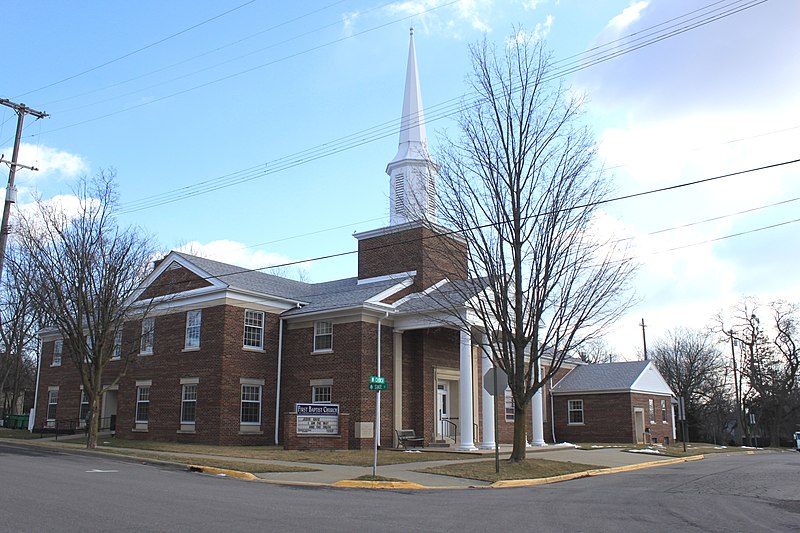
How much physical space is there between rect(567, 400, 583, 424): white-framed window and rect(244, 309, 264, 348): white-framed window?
20.6m

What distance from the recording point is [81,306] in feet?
86.6

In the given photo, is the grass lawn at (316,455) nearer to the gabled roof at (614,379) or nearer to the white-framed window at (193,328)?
the white-framed window at (193,328)

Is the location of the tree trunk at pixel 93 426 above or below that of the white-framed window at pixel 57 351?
below

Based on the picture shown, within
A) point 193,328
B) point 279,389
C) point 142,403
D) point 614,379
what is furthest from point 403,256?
point 614,379

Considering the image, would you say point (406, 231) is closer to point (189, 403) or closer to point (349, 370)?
point (349, 370)

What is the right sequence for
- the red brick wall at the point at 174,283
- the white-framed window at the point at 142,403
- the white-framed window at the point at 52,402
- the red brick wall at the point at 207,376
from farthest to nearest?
1. the white-framed window at the point at 52,402
2. the white-framed window at the point at 142,403
3. the red brick wall at the point at 174,283
4. the red brick wall at the point at 207,376

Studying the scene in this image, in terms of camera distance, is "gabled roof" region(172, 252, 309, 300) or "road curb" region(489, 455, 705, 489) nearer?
"road curb" region(489, 455, 705, 489)

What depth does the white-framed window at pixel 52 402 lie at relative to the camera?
1511 inches

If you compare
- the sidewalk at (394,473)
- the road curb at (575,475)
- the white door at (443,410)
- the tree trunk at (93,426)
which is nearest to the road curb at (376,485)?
the sidewalk at (394,473)

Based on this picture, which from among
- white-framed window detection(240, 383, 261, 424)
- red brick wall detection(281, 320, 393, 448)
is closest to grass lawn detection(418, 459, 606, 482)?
red brick wall detection(281, 320, 393, 448)

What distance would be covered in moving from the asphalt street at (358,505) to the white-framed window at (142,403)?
47.0ft

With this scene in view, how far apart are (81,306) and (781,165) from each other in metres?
24.1

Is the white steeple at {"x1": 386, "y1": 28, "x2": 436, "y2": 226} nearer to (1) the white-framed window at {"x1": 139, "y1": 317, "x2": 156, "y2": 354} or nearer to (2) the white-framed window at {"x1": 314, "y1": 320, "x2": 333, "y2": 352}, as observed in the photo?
(2) the white-framed window at {"x1": 314, "y1": 320, "x2": 333, "y2": 352}

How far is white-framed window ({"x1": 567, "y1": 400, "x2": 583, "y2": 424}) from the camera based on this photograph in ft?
133
